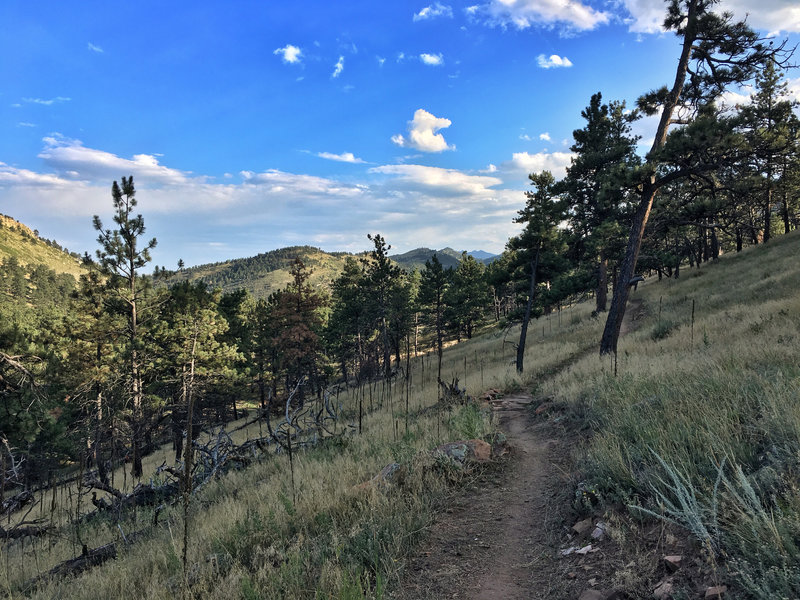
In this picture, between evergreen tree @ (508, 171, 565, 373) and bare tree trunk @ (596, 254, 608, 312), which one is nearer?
evergreen tree @ (508, 171, 565, 373)

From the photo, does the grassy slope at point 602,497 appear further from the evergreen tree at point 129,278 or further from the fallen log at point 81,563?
the evergreen tree at point 129,278

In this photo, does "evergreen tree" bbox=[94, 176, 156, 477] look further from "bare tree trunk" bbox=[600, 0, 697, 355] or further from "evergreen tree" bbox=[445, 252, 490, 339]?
"evergreen tree" bbox=[445, 252, 490, 339]

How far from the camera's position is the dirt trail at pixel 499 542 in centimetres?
328

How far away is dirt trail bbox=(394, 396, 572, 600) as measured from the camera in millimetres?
3283

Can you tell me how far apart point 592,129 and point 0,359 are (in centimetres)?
2879

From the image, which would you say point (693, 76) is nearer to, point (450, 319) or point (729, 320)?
point (729, 320)

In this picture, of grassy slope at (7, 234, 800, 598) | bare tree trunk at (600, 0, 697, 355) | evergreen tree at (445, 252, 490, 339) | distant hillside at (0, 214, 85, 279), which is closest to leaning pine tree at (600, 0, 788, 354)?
bare tree trunk at (600, 0, 697, 355)

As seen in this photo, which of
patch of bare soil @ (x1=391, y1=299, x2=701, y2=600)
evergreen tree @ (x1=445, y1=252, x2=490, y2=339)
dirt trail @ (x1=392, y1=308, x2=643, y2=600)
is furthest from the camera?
evergreen tree @ (x1=445, y1=252, x2=490, y2=339)

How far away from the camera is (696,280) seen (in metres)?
25.8

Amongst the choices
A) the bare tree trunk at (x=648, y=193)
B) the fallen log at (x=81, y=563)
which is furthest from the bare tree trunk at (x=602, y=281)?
the fallen log at (x=81, y=563)

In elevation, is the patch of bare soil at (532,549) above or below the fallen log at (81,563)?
above

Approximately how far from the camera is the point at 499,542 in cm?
402

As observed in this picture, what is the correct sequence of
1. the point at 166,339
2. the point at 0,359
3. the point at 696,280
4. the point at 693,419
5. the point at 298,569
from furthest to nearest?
1. the point at 696,280
2. the point at 166,339
3. the point at 0,359
4. the point at 693,419
5. the point at 298,569

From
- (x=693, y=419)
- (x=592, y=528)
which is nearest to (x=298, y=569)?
(x=592, y=528)
